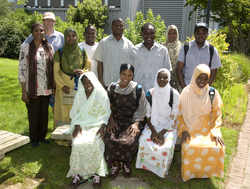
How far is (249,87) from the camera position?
941 cm

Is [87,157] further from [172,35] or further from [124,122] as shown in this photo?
[172,35]

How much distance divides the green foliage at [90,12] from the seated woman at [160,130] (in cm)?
1104

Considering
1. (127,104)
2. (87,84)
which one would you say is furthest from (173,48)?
(87,84)

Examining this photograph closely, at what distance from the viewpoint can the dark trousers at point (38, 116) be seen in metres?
4.35

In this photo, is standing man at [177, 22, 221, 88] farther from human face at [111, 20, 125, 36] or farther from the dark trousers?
the dark trousers

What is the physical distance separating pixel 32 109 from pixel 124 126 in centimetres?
186

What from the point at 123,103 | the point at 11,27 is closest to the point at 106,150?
the point at 123,103

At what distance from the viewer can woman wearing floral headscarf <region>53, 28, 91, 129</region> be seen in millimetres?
4238

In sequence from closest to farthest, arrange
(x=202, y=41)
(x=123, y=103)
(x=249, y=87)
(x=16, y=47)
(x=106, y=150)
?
(x=106, y=150) < (x=123, y=103) < (x=202, y=41) < (x=249, y=87) < (x=16, y=47)

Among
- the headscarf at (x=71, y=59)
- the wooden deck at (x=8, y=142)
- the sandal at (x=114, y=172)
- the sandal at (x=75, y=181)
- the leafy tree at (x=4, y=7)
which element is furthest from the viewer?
the leafy tree at (x=4, y=7)

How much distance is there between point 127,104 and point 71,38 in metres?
1.64

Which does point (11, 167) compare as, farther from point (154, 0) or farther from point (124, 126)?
point (154, 0)

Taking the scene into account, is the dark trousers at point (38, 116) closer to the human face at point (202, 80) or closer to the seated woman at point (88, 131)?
the seated woman at point (88, 131)

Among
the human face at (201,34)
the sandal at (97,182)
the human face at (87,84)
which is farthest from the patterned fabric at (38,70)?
the human face at (201,34)
